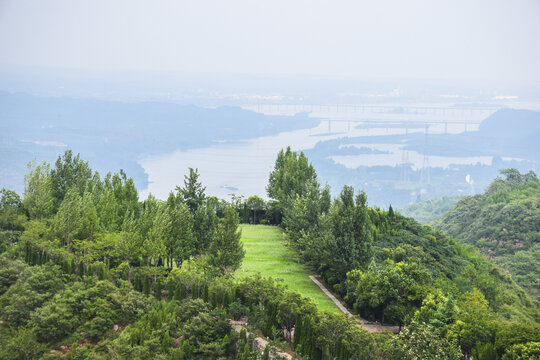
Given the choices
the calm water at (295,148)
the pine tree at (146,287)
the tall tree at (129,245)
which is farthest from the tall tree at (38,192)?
the calm water at (295,148)

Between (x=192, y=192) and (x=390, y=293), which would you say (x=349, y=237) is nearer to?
(x=390, y=293)

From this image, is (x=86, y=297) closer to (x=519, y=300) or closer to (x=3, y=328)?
(x=3, y=328)

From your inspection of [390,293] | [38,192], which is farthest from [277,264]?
[38,192]

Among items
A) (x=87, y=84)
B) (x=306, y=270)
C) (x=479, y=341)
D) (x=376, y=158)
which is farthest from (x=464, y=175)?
(x=479, y=341)

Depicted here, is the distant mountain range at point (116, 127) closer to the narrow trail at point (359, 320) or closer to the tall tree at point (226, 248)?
the narrow trail at point (359, 320)

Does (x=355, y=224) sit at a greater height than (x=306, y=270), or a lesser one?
greater

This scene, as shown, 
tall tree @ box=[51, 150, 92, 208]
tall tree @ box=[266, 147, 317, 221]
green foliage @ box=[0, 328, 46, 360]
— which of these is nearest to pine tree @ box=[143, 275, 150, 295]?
green foliage @ box=[0, 328, 46, 360]

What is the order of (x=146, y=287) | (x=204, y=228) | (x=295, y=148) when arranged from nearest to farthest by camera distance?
(x=146, y=287) < (x=204, y=228) < (x=295, y=148)
